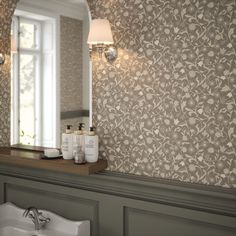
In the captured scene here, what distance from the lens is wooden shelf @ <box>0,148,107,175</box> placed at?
2.06 m

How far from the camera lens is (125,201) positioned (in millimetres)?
2047

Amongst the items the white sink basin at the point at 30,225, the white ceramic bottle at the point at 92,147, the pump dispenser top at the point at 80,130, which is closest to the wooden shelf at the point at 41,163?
the white ceramic bottle at the point at 92,147

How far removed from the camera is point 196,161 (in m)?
1.88

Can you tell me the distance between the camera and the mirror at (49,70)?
7.35 feet

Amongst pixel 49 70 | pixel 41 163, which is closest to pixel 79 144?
pixel 41 163

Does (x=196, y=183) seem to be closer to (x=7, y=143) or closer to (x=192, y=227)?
(x=192, y=227)

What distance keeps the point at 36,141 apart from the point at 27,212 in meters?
0.46

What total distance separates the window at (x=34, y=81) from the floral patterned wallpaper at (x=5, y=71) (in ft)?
0.14

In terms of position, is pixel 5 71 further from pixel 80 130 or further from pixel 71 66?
pixel 80 130

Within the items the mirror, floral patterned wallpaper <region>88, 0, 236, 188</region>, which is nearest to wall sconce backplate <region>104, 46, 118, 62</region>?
floral patterned wallpaper <region>88, 0, 236, 188</region>

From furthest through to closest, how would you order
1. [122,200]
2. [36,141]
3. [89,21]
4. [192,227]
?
[36,141] → [89,21] → [122,200] → [192,227]

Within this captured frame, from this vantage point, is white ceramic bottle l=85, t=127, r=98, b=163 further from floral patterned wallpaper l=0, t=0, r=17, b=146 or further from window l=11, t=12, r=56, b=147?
floral patterned wallpaper l=0, t=0, r=17, b=146

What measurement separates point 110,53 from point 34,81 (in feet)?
1.95

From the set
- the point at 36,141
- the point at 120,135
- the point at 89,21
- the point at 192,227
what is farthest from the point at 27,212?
the point at 89,21
